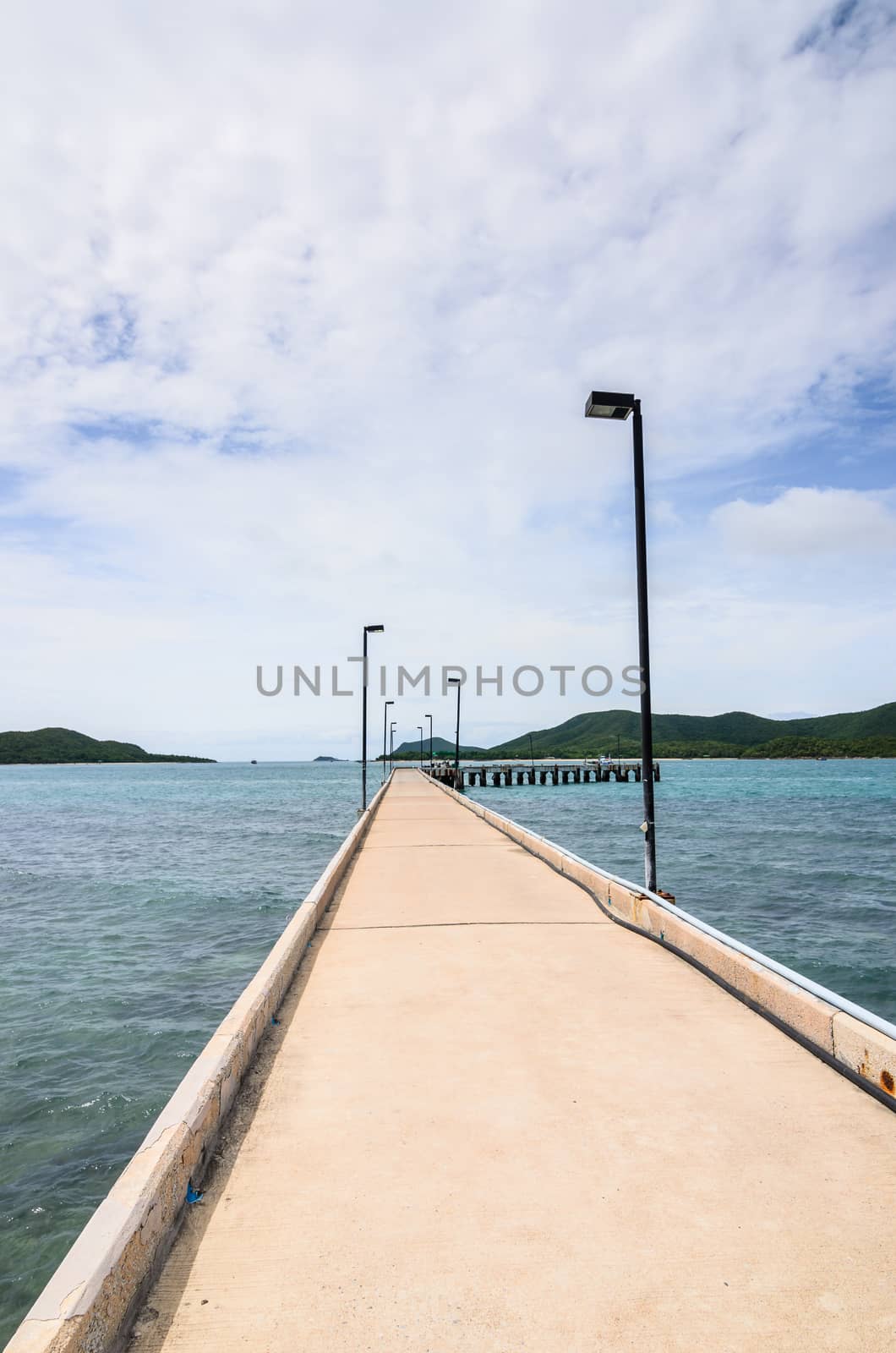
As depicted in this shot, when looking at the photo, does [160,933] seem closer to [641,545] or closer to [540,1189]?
[641,545]

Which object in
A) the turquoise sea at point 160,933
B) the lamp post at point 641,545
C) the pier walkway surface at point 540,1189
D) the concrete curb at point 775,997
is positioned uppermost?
the lamp post at point 641,545

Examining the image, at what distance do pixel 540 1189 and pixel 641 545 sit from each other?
27.6ft

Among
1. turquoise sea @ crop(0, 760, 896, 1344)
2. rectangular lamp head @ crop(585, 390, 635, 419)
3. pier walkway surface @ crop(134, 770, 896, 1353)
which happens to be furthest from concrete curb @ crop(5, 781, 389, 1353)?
rectangular lamp head @ crop(585, 390, 635, 419)

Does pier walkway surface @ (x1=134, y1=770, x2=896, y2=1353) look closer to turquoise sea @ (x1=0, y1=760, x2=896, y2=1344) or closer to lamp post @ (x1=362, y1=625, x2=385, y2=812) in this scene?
turquoise sea @ (x1=0, y1=760, x2=896, y2=1344)

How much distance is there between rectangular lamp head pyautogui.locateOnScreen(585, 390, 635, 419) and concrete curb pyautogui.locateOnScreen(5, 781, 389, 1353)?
27.0 feet

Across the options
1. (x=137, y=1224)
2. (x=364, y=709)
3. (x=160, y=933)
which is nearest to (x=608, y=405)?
(x=137, y=1224)

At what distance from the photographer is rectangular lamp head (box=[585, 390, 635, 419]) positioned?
33.2ft

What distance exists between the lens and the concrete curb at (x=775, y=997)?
14.8 feet

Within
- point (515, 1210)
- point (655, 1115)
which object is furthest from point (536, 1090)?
point (515, 1210)

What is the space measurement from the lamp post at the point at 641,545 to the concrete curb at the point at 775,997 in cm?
128

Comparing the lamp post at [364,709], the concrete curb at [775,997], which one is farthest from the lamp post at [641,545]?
the lamp post at [364,709]

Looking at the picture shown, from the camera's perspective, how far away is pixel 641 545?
10.6 meters

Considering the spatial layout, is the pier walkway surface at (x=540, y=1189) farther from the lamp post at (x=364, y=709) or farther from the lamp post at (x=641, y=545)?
the lamp post at (x=364, y=709)

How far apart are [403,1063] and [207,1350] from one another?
2.37 meters
